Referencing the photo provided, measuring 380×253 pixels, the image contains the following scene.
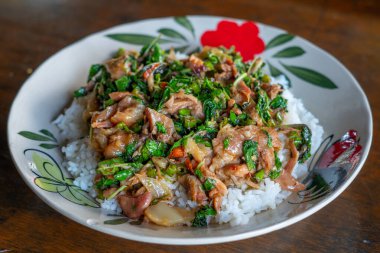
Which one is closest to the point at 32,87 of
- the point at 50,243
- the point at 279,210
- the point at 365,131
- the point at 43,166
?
the point at 43,166

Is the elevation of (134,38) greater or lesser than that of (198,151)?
greater

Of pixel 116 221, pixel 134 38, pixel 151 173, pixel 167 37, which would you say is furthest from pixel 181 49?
pixel 116 221

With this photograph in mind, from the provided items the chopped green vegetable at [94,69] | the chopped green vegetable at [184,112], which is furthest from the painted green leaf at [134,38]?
the chopped green vegetable at [184,112]

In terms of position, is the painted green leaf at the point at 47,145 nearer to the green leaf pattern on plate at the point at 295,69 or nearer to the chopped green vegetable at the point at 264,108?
the chopped green vegetable at the point at 264,108

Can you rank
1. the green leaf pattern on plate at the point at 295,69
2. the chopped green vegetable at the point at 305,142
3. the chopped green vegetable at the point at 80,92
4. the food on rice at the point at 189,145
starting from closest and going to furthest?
the food on rice at the point at 189,145 → the chopped green vegetable at the point at 305,142 → the chopped green vegetable at the point at 80,92 → the green leaf pattern on plate at the point at 295,69

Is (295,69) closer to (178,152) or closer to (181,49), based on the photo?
(181,49)

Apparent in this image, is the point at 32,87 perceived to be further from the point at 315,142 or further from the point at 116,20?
the point at 315,142

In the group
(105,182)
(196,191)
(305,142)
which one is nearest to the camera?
(196,191)
